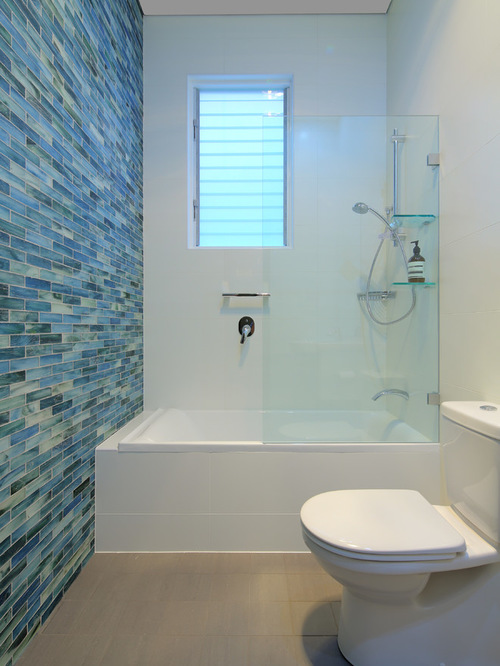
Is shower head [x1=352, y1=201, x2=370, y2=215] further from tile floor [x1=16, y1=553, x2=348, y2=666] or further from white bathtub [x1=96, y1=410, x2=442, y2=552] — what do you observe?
tile floor [x1=16, y1=553, x2=348, y2=666]

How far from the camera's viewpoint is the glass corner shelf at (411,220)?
191cm

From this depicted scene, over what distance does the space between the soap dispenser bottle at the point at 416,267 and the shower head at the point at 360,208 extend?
11.6 inches

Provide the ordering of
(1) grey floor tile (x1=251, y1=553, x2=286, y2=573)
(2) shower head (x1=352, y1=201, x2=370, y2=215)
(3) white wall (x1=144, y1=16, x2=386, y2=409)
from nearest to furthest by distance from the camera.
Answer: (1) grey floor tile (x1=251, y1=553, x2=286, y2=573) → (2) shower head (x1=352, y1=201, x2=370, y2=215) → (3) white wall (x1=144, y1=16, x2=386, y2=409)

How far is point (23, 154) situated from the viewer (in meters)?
1.25

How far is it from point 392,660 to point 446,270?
4.90ft

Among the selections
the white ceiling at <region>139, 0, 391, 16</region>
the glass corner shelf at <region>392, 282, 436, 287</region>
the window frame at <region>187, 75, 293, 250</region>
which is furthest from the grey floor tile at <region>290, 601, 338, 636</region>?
the white ceiling at <region>139, 0, 391, 16</region>

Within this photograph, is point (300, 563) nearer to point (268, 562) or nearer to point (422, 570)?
point (268, 562)

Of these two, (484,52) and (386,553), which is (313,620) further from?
(484,52)

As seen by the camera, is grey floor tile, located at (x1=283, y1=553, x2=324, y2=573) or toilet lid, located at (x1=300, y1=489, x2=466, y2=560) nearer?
toilet lid, located at (x1=300, y1=489, x2=466, y2=560)

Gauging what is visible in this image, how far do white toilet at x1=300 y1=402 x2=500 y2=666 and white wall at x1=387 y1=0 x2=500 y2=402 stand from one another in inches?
16.6

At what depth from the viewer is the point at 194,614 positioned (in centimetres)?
139

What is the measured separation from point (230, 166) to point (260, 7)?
94cm

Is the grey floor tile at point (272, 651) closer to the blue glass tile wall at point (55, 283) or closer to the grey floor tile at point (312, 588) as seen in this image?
the grey floor tile at point (312, 588)

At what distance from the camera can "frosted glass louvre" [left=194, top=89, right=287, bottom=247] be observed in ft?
8.73
